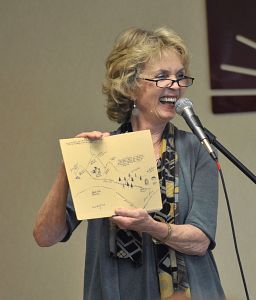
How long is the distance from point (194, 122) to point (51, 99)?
4.08ft

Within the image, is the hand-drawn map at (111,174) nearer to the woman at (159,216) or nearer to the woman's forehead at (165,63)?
the woman at (159,216)

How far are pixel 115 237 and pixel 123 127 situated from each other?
310 mm

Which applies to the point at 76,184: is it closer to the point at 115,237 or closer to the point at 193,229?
the point at 115,237

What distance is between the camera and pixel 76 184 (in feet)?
4.22

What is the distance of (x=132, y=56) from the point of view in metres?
1.44

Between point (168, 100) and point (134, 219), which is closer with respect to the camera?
point (134, 219)

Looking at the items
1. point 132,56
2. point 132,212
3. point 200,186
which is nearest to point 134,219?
point 132,212

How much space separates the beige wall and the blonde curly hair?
0.84 meters

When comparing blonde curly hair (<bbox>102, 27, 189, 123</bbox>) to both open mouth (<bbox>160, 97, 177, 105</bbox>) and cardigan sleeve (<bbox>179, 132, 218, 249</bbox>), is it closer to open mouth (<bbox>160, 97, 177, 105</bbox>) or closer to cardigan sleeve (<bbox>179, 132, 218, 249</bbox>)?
open mouth (<bbox>160, 97, 177, 105</bbox>)

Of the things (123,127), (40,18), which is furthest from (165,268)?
(40,18)

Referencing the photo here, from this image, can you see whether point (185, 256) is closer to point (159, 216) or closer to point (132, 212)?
point (159, 216)

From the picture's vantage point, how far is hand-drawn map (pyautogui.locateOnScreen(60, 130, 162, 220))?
1.28m

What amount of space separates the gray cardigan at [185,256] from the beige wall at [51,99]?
0.95 metres

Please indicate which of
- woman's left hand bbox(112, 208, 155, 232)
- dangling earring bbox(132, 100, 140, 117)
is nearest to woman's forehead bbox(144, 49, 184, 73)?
dangling earring bbox(132, 100, 140, 117)
